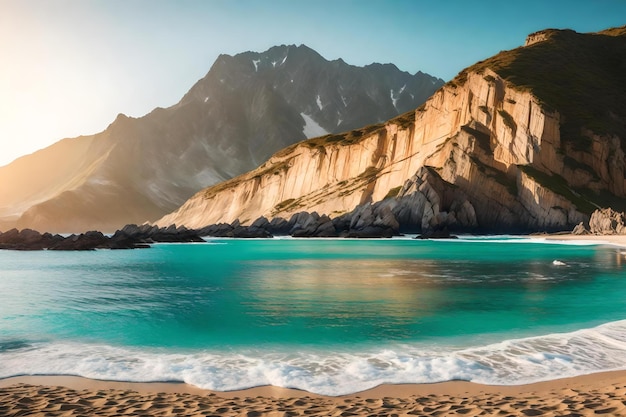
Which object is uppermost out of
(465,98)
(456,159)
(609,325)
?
(465,98)

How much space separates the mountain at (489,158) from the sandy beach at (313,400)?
87662 mm

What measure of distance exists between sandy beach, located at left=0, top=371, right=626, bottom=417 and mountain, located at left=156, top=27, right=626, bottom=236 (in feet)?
288

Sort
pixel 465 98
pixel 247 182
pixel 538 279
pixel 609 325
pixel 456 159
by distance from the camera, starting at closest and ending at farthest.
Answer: pixel 609 325 < pixel 538 279 < pixel 456 159 < pixel 465 98 < pixel 247 182

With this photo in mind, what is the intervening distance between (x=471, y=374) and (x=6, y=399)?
9.01 metres

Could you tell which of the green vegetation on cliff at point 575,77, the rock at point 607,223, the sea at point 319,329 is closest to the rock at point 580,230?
the rock at point 607,223

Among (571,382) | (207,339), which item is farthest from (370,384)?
(207,339)

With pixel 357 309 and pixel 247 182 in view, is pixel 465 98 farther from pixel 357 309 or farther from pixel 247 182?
pixel 357 309

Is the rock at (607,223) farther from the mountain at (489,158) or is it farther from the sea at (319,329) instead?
the sea at (319,329)

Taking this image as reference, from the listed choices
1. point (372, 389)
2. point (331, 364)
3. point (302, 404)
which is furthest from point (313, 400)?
point (331, 364)

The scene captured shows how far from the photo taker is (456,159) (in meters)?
105

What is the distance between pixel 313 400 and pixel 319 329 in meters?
6.75

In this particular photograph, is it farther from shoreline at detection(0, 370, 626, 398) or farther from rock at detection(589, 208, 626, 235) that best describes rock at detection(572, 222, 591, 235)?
shoreline at detection(0, 370, 626, 398)

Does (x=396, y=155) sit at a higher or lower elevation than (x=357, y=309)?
higher

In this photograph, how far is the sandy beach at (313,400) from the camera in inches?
316
